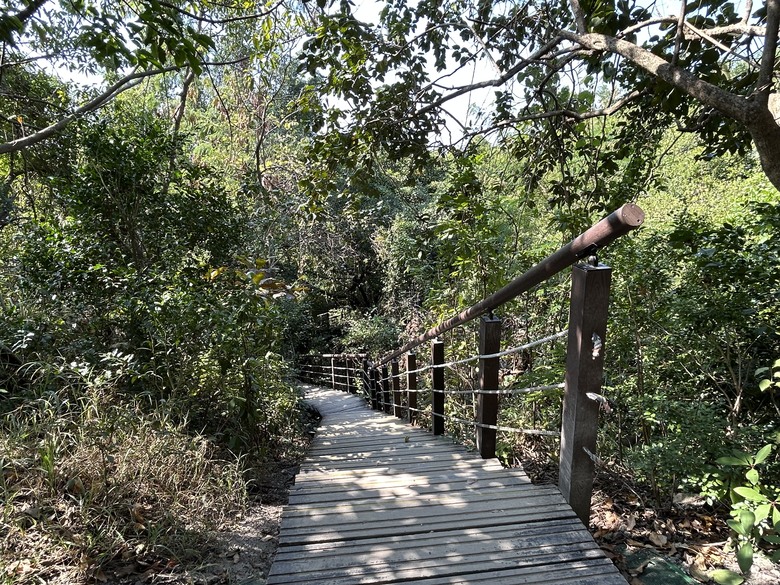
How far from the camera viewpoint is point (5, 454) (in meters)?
2.21

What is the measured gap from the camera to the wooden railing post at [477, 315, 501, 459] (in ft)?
8.77

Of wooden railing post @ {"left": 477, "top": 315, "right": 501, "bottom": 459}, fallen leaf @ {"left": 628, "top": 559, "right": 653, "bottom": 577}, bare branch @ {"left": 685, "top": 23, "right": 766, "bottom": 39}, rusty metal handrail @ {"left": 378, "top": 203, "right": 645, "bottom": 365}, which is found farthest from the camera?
wooden railing post @ {"left": 477, "top": 315, "right": 501, "bottom": 459}

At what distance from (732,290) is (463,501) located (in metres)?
1.99

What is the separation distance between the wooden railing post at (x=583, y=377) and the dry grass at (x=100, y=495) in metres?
1.73

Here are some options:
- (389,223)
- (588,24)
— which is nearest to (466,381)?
(588,24)

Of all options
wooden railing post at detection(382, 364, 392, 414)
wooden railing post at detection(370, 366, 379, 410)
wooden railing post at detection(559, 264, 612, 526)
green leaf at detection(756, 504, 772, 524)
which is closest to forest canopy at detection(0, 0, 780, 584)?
green leaf at detection(756, 504, 772, 524)

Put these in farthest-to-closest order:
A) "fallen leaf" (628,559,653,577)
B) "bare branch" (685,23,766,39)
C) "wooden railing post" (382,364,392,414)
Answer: "wooden railing post" (382,364,392,414), "bare branch" (685,23,766,39), "fallen leaf" (628,559,653,577)

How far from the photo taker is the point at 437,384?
3729mm

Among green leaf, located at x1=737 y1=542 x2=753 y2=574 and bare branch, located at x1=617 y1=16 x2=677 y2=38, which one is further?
bare branch, located at x1=617 y1=16 x2=677 y2=38

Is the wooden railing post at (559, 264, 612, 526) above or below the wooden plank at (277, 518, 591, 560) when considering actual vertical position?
above

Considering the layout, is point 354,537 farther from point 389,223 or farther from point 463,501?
point 389,223

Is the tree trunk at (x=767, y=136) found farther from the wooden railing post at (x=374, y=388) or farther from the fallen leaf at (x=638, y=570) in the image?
the wooden railing post at (x=374, y=388)

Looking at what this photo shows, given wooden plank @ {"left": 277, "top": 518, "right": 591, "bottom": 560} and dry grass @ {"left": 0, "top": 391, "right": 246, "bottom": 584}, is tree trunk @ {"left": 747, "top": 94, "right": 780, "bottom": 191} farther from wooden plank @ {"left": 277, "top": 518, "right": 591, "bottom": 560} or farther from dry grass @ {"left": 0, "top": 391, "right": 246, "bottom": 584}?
dry grass @ {"left": 0, "top": 391, "right": 246, "bottom": 584}

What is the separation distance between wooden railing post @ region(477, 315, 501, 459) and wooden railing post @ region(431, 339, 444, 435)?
915mm
